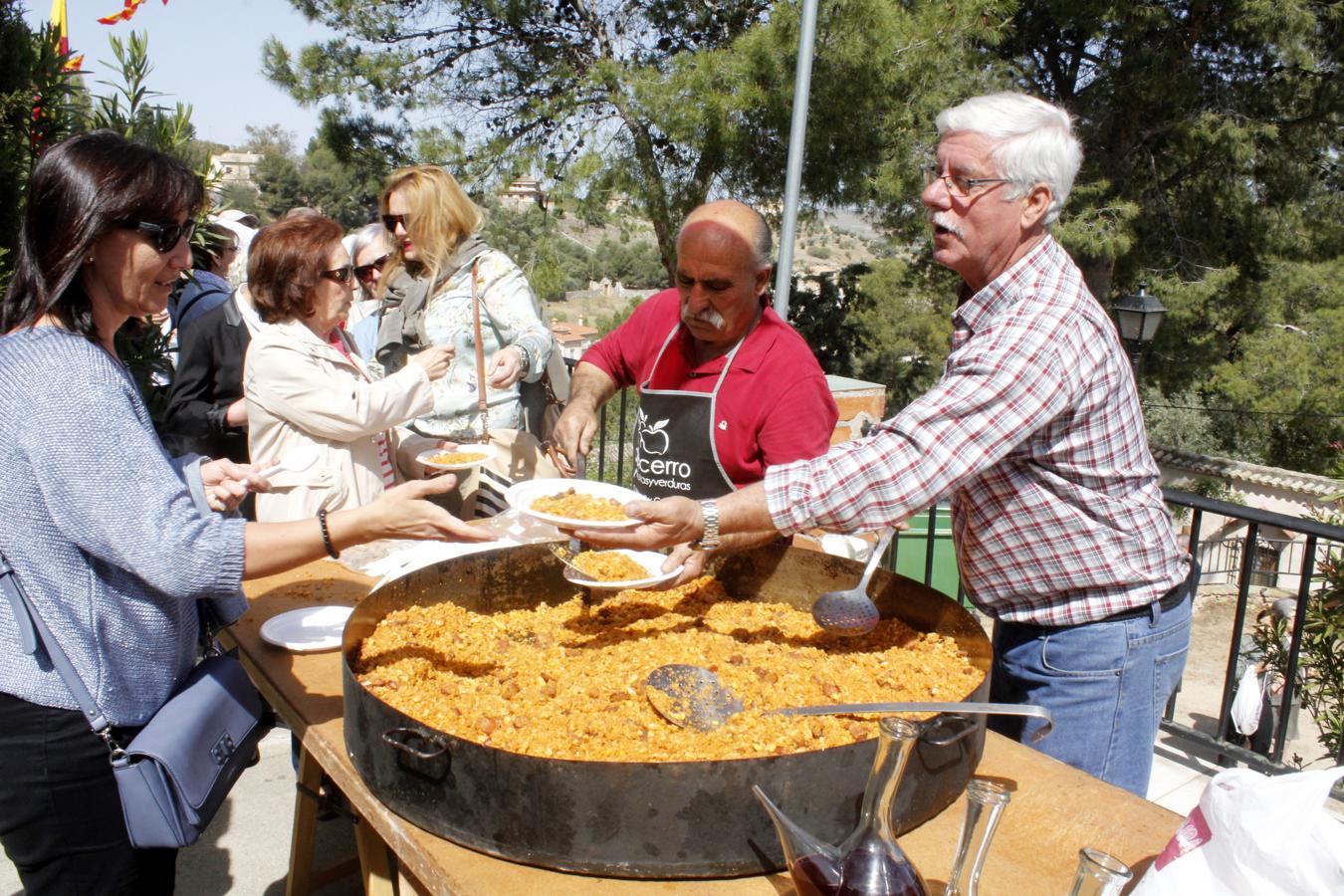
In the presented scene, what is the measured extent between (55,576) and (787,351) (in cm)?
168

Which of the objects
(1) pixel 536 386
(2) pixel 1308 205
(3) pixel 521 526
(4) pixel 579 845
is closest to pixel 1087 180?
(2) pixel 1308 205

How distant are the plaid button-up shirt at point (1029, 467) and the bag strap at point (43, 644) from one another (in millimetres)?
1186

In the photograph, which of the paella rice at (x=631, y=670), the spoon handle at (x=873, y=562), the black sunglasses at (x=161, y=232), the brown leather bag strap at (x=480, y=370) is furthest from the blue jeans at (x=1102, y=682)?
the brown leather bag strap at (x=480, y=370)

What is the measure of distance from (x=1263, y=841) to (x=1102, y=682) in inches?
35.5

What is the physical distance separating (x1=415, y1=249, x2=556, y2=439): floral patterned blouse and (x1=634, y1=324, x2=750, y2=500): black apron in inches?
44.0

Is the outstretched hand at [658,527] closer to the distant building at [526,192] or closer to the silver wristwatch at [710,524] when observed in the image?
the silver wristwatch at [710,524]

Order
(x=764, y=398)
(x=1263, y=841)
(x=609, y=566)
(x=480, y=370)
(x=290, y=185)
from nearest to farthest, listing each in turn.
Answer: (x=1263, y=841)
(x=609, y=566)
(x=764, y=398)
(x=480, y=370)
(x=290, y=185)

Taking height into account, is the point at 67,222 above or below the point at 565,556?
above

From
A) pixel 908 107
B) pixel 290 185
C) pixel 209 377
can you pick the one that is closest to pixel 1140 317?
pixel 908 107

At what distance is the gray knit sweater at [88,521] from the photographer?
57.7 inches

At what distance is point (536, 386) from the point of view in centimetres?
383

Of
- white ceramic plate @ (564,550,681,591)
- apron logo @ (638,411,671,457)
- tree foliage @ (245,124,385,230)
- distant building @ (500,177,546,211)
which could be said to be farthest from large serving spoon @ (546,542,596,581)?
tree foliage @ (245,124,385,230)

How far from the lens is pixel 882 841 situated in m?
1.17

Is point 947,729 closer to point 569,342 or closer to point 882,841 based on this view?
point 882,841
